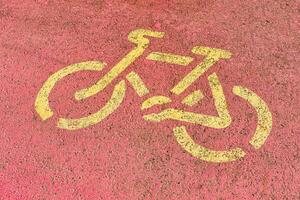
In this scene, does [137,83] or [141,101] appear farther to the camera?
A: [137,83]

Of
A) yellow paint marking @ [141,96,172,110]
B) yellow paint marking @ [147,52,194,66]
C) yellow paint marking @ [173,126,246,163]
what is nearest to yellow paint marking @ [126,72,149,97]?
yellow paint marking @ [141,96,172,110]

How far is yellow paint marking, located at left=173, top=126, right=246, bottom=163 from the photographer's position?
4.14 meters

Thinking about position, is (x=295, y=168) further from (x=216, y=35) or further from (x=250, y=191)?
Answer: (x=216, y=35)

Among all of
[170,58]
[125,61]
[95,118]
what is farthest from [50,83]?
[170,58]

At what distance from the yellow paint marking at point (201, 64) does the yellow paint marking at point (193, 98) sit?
0.35 ft

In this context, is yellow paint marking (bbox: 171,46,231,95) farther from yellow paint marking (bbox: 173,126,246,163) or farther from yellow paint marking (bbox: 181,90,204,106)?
yellow paint marking (bbox: 173,126,246,163)

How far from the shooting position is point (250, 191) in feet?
12.9

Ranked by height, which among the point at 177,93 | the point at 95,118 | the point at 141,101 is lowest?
the point at 95,118

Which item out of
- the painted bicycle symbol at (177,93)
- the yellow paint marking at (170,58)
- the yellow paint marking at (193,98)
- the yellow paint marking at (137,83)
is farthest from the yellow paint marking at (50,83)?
the yellow paint marking at (193,98)

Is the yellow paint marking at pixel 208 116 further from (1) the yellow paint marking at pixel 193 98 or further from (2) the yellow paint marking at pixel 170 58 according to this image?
(2) the yellow paint marking at pixel 170 58

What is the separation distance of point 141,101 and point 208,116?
693 millimetres

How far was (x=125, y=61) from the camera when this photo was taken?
16.3ft

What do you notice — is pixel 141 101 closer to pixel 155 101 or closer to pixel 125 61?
pixel 155 101

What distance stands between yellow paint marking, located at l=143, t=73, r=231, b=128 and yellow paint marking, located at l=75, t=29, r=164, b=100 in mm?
621
